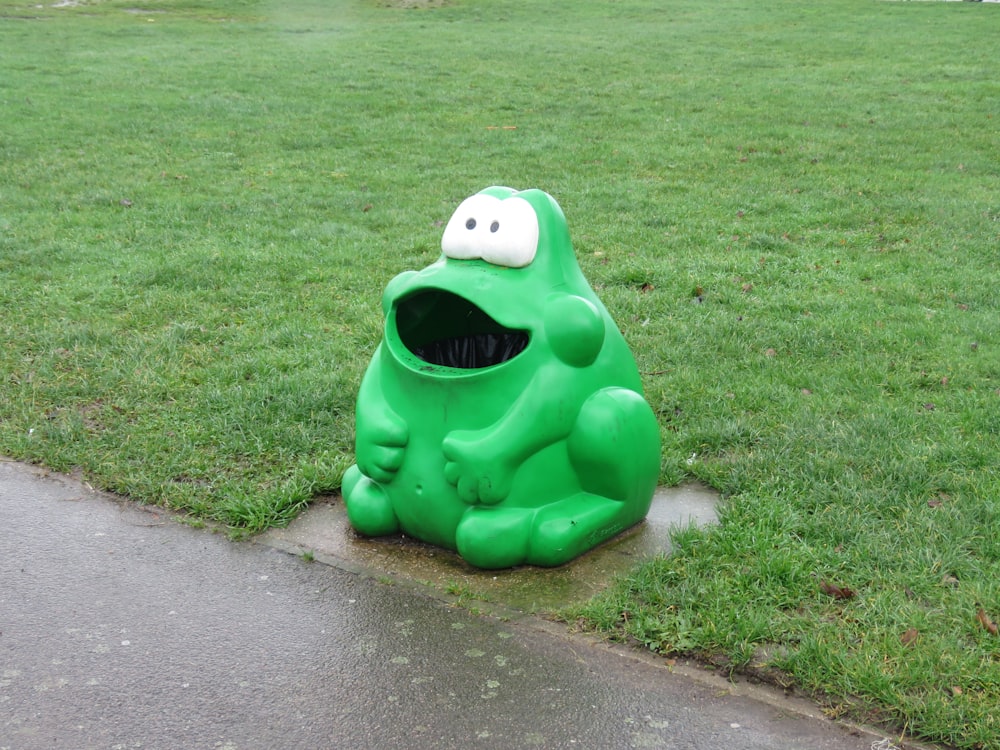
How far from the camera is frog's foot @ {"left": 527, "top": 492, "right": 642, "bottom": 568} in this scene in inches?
141

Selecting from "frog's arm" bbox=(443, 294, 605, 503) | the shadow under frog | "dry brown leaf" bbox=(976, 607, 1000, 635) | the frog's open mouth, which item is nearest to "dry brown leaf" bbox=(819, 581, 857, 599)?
"dry brown leaf" bbox=(976, 607, 1000, 635)

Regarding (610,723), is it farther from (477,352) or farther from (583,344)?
(477,352)

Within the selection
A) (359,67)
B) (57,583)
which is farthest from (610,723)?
(359,67)

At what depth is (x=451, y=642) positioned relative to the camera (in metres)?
3.25

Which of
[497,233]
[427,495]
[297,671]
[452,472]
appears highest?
[497,233]

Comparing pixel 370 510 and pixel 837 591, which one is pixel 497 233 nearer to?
pixel 370 510

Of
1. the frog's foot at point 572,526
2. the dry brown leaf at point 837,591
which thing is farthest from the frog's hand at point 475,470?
the dry brown leaf at point 837,591

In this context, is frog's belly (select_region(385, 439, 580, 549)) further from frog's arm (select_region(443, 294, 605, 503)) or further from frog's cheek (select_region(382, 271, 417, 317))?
frog's cheek (select_region(382, 271, 417, 317))

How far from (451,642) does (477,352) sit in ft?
4.18

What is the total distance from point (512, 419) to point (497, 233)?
0.66m

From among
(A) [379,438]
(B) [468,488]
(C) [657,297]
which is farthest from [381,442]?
(C) [657,297]

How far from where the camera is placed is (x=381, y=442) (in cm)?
366

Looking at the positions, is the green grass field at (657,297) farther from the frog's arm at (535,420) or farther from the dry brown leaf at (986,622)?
the frog's arm at (535,420)

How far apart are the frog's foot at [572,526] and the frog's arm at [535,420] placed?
197 millimetres
